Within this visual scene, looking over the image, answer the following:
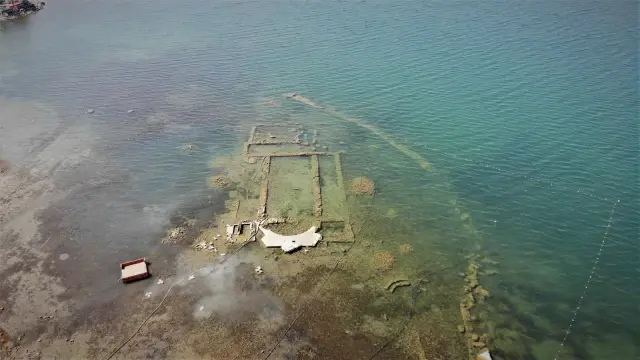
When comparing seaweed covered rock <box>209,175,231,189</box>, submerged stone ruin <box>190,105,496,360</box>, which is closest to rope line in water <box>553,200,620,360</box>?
submerged stone ruin <box>190,105,496,360</box>

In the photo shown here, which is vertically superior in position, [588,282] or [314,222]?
[314,222]

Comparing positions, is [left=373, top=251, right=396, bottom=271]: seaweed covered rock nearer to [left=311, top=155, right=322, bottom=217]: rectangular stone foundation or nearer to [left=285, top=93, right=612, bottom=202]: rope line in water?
[left=311, top=155, right=322, bottom=217]: rectangular stone foundation

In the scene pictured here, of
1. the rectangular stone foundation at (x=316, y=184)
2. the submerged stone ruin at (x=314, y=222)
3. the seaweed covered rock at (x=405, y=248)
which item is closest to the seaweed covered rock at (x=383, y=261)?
the submerged stone ruin at (x=314, y=222)

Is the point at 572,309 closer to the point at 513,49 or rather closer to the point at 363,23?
the point at 513,49

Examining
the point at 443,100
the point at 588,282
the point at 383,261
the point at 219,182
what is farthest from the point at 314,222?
the point at 443,100

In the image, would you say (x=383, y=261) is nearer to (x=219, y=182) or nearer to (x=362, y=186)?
(x=362, y=186)
